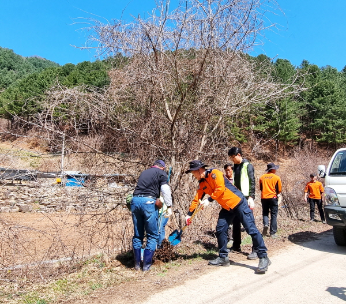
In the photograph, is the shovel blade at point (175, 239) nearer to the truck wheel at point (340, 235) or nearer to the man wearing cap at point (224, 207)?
the man wearing cap at point (224, 207)

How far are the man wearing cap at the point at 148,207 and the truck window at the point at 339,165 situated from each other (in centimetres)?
371

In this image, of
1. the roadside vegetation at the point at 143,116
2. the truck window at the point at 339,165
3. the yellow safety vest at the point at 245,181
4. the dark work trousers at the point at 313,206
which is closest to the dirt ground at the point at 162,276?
the roadside vegetation at the point at 143,116

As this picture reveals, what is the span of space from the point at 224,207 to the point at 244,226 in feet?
1.32

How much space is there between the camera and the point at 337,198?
20.0 feet

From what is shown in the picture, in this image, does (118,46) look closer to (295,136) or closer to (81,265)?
(81,265)

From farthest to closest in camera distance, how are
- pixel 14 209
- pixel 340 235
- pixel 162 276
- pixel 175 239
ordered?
pixel 14 209, pixel 340 235, pixel 175 239, pixel 162 276

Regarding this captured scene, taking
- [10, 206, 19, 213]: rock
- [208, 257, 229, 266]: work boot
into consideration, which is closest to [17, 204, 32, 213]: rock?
[10, 206, 19, 213]: rock

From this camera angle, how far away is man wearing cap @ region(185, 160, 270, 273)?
4.82 metres

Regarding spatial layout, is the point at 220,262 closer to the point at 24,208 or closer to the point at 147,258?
the point at 147,258

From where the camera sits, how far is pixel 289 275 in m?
4.54

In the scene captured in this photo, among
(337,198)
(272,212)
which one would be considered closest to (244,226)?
(337,198)

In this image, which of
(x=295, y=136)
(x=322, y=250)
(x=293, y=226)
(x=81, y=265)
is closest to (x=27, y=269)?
(x=81, y=265)

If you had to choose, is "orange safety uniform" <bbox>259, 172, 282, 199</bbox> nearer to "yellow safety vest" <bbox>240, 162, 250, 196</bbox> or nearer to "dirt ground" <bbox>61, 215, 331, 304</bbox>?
"dirt ground" <bbox>61, 215, 331, 304</bbox>

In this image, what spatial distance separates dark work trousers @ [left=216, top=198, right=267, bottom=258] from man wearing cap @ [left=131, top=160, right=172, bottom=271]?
2.90 ft
